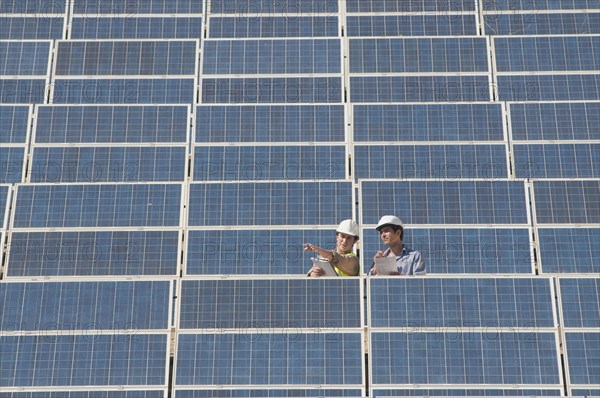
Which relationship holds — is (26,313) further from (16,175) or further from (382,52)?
(382,52)

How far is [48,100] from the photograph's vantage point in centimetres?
4191

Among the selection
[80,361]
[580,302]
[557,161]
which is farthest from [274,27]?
[80,361]

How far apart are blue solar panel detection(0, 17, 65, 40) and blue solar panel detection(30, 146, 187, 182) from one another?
6.44 meters

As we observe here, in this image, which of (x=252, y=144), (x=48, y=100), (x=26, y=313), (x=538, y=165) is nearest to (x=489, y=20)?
(x=538, y=165)

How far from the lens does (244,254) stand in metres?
35.4

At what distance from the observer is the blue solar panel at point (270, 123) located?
3922 cm

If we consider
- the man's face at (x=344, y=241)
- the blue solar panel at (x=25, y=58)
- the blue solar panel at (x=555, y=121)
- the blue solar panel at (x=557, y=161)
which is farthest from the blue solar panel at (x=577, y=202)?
the blue solar panel at (x=25, y=58)

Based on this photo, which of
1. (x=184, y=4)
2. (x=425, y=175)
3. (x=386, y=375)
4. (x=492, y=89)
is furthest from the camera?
(x=184, y=4)

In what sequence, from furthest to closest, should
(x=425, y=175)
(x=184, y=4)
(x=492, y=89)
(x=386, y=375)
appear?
(x=184, y=4), (x=492, y=89), (x=425, y=175), (x=386, y=375)

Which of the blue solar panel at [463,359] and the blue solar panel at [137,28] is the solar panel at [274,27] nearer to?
the blue solar panel at [137,28]

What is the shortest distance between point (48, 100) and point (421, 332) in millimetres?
16476

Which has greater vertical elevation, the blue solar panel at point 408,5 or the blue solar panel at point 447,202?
the blue solar panel at point 408,5

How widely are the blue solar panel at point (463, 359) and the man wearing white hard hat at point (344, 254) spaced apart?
1951 millimetres

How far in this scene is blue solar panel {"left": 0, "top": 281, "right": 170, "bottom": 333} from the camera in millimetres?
32125
